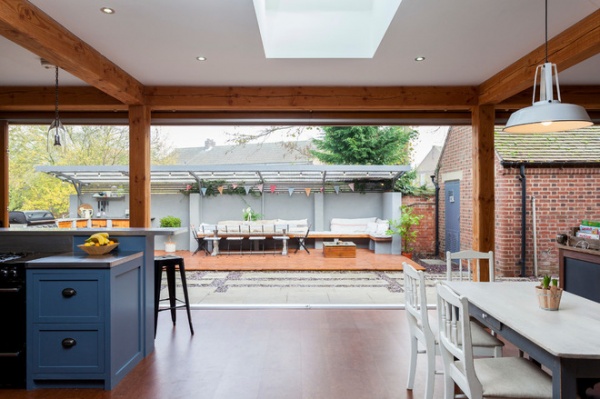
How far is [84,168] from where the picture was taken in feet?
35.9

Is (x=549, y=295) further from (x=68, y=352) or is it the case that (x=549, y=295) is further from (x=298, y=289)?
(x=298, y=289)

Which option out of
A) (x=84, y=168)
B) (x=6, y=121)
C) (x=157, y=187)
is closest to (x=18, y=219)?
(x=84, y=168)

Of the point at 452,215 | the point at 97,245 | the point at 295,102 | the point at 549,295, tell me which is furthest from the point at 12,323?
the point at 452,215

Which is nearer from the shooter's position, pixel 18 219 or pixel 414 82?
pixel 414 82

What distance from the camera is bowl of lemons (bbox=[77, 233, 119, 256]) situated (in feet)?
10.7

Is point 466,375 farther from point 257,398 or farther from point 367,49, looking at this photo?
point 367,49

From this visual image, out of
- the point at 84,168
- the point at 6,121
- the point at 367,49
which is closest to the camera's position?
the point at 367,49

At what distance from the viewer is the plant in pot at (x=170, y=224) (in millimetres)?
10453

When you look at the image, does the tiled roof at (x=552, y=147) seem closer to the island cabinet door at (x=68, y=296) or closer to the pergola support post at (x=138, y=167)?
the pergola support post at (x=138, y=167)

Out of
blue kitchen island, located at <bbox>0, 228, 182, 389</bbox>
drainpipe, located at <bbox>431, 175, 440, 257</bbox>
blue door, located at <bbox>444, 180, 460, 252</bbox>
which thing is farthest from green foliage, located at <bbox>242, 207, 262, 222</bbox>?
blue kitchen island, located at <bbox>0, 228, 182, 389</bbox>

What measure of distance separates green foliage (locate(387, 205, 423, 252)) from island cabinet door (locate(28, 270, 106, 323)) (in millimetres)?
8132

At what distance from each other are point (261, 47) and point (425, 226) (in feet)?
27.1

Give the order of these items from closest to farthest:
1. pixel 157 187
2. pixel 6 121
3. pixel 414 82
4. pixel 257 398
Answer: pixel 257 398 < pixel 414 82 < pixel 6 121 < pixel 157 187

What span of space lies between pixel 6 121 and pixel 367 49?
488cm
